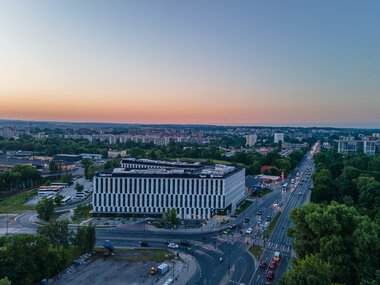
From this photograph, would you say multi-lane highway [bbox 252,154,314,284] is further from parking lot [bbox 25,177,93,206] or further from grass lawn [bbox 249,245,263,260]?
parking lot [bbox 25,177,93,206]

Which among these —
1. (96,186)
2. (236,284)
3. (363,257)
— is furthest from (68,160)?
(363,257)

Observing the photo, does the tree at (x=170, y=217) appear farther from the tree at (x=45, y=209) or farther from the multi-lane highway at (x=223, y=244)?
the tree at (x=45, y=209)

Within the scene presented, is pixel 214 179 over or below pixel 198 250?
over

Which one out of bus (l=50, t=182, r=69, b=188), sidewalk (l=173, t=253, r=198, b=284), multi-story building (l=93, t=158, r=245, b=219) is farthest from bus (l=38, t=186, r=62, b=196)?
sidewalk (l=173, t=253, r=198, b=284)

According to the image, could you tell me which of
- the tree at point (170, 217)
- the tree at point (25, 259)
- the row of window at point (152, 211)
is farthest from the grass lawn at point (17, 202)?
the tree at point (25, 259)

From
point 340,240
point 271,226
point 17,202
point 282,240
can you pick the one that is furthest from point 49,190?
point 340,240

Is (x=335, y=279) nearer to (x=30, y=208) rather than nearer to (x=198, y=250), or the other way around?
(x=198, y=250)
